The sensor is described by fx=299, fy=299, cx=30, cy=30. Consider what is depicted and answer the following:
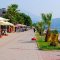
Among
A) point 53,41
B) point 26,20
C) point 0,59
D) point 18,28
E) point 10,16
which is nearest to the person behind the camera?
point 0,59

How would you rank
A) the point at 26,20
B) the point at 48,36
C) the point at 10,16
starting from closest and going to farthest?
the point at 48,36 → the point at 10,16 → the point at 26,20

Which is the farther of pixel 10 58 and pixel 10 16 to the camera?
pixel 10 16

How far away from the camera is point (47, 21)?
35.2 meters

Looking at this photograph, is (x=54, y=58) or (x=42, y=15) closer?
(x=54, y=58)

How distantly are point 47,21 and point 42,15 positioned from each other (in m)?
0.93

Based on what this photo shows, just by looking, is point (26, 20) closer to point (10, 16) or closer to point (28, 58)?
point (10, 16)

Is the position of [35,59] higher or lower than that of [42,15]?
lower

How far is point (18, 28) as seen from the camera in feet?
348

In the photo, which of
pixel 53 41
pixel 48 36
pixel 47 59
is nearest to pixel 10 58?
pixel 47 59

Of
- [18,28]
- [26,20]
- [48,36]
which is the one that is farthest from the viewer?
[26,20]

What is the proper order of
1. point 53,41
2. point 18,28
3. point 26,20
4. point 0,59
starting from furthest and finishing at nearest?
point 26,20 → point 18,28 → point 53,41 → point 0,59

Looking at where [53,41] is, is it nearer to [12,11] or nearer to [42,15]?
[42,15]

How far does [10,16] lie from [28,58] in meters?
79.4

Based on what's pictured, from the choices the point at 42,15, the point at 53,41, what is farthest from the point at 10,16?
the point at 53,41
